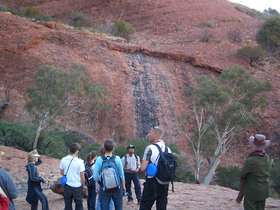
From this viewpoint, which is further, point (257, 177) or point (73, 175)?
point (73, 175)

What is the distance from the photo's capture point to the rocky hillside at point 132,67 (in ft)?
66.7

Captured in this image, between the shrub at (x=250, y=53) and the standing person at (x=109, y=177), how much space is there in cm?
2635

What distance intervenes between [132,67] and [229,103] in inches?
404

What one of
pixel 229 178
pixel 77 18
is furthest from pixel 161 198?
pixel 77 18

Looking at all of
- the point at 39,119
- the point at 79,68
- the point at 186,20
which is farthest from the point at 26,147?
the point at 186,20

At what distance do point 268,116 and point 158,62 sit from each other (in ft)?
33.7

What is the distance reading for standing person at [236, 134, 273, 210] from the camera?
422 cm

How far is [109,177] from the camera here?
4.29 m

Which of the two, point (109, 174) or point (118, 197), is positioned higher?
point (109, 174)

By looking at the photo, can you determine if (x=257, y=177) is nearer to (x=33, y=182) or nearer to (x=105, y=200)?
(x=105, y=200)

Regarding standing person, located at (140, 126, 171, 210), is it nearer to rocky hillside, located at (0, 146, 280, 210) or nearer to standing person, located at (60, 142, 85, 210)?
standing person, located at (60, 142, 85, 210)

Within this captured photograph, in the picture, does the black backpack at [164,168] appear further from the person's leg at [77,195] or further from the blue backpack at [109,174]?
the person's leg at [77,195]

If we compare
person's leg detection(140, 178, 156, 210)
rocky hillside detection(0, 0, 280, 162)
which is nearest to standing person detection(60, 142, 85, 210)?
person's leg detection(140, 178, 156, 210)

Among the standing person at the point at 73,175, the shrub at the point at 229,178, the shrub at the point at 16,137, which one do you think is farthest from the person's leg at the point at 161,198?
the shrub at the point at 229,178
